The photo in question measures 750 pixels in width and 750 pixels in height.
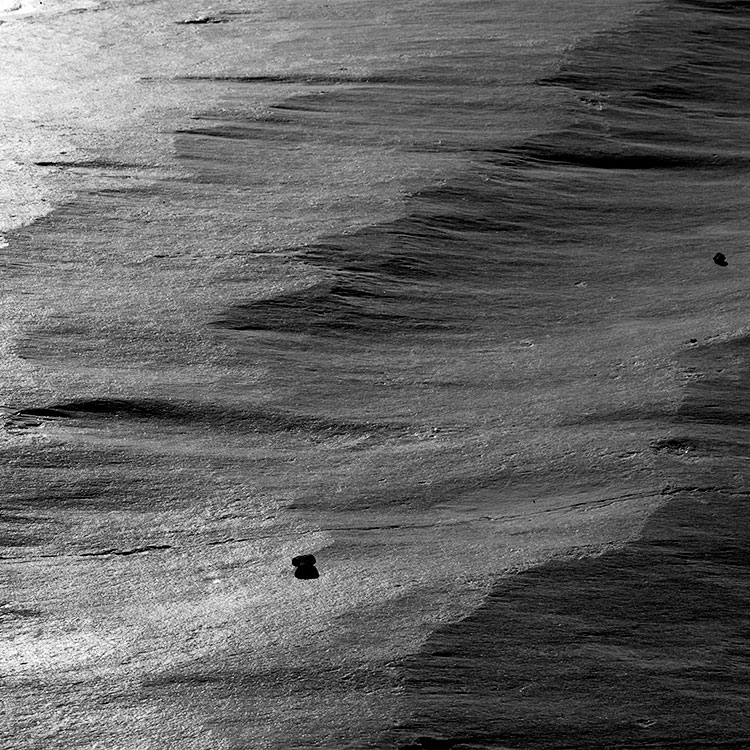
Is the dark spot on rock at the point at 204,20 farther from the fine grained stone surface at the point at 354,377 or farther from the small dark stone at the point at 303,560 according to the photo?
the small dark stone at the point at 303,560

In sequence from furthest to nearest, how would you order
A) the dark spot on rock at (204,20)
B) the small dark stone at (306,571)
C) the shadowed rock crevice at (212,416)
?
the dark spot on rock at (204,20), the shadowed rock crevice at (212,416), the small dark stone at (306,571)

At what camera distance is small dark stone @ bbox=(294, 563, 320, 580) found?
4.35 feet

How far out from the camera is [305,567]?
1337 mm

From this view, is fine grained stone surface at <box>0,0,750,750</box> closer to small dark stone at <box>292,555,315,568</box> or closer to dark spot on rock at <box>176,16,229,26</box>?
small dark stone at <box>292,555,315,568</box>

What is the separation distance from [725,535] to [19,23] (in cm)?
234

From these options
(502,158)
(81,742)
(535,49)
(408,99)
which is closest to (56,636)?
(81,742)

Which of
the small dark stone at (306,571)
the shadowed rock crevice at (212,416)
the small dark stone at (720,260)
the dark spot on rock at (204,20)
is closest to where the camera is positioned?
the small dark stone at (306,571)

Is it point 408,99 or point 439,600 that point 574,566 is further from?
point 408,99

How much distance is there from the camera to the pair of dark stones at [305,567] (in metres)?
1.33

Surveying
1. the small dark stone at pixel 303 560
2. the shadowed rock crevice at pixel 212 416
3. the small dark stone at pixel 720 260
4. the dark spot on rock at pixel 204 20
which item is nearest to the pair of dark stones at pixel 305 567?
the small dark stone at pixel 303 560

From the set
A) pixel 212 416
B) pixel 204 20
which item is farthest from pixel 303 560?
pixel 204 20

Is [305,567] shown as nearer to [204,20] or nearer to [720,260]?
[720,260]

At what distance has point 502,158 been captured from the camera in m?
2.33

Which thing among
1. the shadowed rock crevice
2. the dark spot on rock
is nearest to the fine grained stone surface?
the shadowed rock crevice
